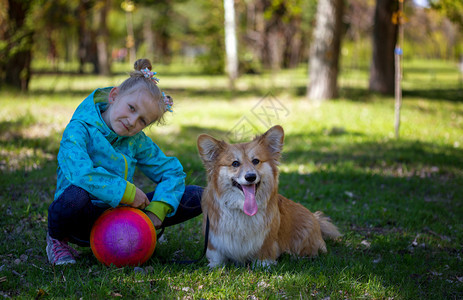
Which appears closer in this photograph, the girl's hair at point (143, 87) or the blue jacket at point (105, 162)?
the blue jacket at point (105, 162)

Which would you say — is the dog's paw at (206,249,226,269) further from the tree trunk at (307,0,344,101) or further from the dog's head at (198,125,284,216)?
the tree trunk at (307,0,344,101)

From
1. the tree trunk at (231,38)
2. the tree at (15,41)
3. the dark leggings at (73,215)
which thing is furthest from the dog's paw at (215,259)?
the tree trunk at (231,38)

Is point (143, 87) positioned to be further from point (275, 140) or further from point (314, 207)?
point (314, 207)

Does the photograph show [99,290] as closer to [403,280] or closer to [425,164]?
[403,280]

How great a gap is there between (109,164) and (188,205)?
0.86m

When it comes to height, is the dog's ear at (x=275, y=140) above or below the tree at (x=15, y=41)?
below

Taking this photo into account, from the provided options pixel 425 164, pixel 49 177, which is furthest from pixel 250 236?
pixel 425 164

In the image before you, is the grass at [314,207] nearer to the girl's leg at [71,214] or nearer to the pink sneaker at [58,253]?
the pink sneaker at [58,253]

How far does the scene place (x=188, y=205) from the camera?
3941 millimetres

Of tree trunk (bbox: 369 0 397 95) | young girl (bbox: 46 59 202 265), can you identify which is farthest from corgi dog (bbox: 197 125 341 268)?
tree trunk (bbox: 369 0 397 95)

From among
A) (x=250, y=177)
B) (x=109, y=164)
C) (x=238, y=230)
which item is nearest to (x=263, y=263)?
(x=238, y=230)

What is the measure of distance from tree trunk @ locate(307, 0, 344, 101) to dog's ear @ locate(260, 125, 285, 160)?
31.8ft

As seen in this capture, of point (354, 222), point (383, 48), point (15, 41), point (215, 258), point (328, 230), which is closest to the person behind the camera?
point (215, 258)

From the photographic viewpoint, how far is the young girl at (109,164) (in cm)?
322
